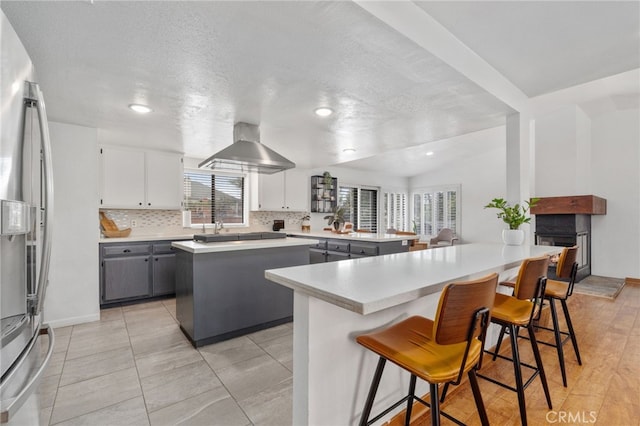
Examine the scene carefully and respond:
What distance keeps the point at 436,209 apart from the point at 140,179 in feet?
22.9

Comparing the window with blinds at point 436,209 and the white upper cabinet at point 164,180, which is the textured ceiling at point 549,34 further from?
the window with blinds at point 436,209

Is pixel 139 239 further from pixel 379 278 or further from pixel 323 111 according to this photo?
pixel 379 278

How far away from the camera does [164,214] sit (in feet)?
15.1

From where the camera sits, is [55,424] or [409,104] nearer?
[55,424]

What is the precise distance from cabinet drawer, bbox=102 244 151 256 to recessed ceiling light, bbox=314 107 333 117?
2.89 meters

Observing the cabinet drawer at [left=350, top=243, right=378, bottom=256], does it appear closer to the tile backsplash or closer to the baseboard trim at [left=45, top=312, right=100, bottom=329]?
the tile backsplash

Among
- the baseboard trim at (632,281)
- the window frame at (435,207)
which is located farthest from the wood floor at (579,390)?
the window frame at (435,207)

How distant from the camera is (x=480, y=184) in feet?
23.4

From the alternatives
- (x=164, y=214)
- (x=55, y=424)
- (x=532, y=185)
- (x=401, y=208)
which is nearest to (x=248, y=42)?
(x=55, y=424)

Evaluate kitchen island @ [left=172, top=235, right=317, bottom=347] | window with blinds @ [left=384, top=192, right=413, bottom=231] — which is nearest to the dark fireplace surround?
window with blinds @ [left=384, top=192, right=413, bottom=231]

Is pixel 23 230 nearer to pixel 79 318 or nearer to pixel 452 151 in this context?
pixel 79 318

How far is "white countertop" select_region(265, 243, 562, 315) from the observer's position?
1.02 meters

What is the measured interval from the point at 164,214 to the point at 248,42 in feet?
12.3

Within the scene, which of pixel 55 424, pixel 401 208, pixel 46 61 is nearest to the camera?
pixel 55 424
